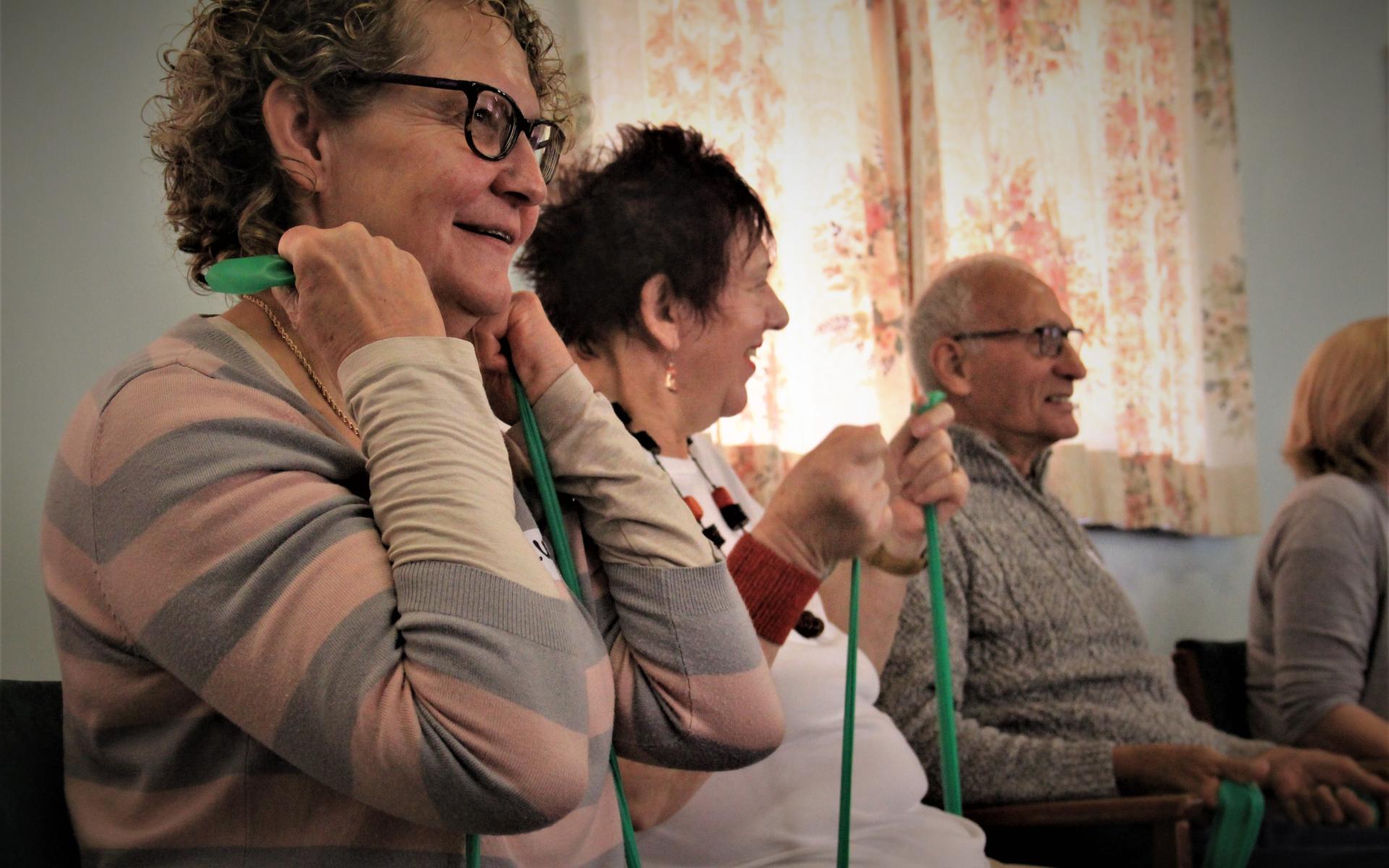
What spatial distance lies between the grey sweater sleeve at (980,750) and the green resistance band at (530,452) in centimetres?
77

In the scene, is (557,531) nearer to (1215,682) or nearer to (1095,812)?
(1095,812)

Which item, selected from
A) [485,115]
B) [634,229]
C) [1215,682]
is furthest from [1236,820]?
[485,115]

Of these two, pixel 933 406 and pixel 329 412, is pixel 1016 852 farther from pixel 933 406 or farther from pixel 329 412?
pixel 329 412

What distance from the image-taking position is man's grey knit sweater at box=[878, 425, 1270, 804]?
157 cm

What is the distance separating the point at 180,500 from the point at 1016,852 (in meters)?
1.32

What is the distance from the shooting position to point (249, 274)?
0.70m

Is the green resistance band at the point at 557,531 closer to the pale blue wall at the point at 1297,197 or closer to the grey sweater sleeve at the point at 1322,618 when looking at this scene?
the grey sweater sleeve at the point at 1322,618

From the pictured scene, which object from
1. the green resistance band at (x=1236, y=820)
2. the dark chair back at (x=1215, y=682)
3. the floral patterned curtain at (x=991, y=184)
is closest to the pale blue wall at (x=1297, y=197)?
the floral patterned curtain at (x=991, y=184)

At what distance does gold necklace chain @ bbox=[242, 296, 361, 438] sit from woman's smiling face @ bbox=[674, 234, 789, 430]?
561 mm

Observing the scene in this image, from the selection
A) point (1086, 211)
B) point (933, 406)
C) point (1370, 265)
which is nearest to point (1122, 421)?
point (1086, 211)

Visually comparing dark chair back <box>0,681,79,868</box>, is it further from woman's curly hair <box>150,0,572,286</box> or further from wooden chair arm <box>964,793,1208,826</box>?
wooden chair arm <box>964,793,1208,826</box>

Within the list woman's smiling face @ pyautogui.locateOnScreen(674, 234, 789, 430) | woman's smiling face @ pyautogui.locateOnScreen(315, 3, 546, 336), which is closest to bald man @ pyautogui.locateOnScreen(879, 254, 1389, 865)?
woman's smiling face @ pyautogui.locateOnScreen(674, 234, 789, 430)

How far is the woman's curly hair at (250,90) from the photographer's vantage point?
32.1 inches

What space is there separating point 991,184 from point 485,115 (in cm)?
176
